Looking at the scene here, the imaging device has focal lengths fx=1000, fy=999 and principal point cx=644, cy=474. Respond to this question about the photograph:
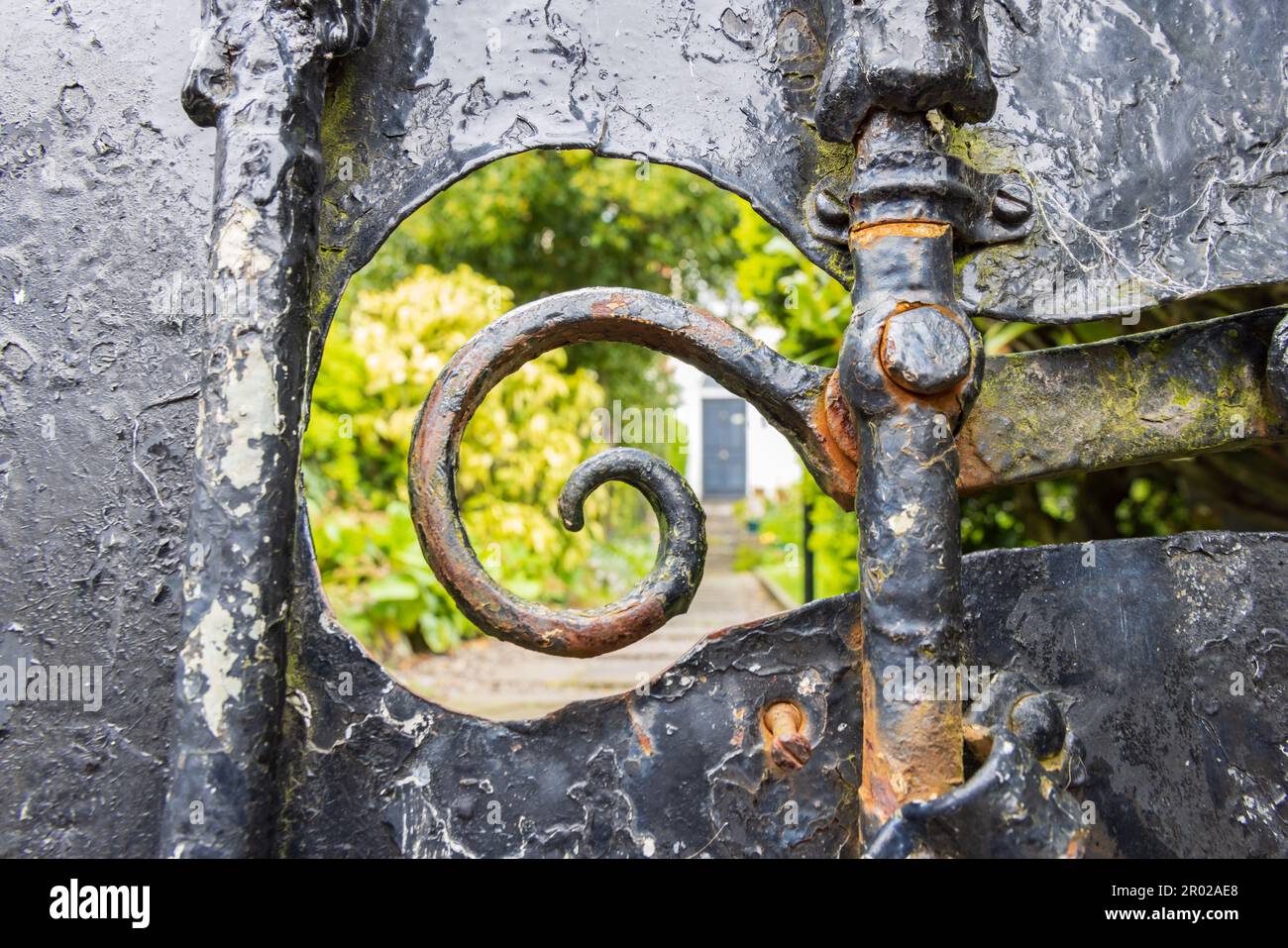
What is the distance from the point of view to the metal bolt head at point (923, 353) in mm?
938

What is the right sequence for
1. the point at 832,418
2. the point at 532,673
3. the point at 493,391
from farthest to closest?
the point at 493,391 < the point at 532,673 < the point at 832,418

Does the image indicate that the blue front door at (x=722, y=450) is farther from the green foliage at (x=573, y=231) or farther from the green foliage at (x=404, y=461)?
the green foliage at (x=404, y=461)

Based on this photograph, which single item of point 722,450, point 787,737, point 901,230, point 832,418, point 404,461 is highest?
point 722,450

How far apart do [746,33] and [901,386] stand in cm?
51


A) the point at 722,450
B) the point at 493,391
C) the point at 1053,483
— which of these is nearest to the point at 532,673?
the point at 493,391

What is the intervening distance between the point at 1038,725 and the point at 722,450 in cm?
1805

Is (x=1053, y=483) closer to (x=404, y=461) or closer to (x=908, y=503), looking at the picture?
(x=908, y=503)

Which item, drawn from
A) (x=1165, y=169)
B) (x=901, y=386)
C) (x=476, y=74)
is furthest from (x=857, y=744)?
(x=476, y=74)

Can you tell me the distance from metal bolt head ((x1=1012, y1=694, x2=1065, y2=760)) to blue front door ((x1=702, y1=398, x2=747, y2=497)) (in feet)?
57.6

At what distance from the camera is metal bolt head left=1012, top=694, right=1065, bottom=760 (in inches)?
39.7

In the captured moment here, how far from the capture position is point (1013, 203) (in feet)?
3.72

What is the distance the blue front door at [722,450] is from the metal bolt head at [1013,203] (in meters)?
17.5

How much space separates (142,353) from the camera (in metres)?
1.14

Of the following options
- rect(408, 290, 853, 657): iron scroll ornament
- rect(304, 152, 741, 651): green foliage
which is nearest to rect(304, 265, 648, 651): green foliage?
rect(304, 152, 741, 651): green foliage
